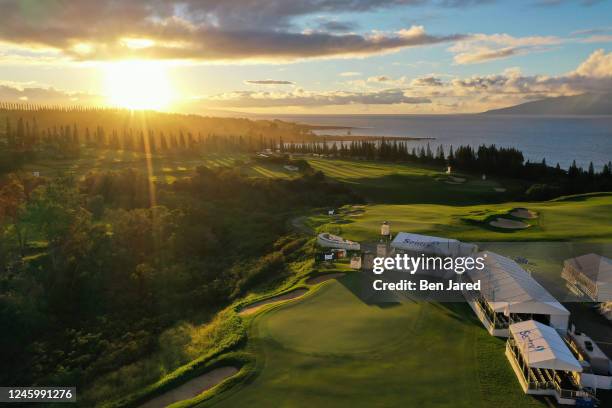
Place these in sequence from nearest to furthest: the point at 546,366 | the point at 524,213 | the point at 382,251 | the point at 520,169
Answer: the point at 546,366, the point at 382,251, the point at 524,213, the point at 520,169

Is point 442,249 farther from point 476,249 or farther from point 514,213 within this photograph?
point 514,213

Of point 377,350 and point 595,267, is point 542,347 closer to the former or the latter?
point 377,350

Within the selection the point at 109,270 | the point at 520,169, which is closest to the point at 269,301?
the point at 109,270

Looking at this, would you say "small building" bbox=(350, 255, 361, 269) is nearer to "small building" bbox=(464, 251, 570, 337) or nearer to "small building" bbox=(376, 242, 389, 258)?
"small building" bbox=(376, 242, 389, 258)

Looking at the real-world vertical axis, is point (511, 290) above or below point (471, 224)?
below

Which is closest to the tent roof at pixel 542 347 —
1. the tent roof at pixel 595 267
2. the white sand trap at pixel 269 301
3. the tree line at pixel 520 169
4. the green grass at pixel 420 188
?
the tent roof at pixel 595 267
